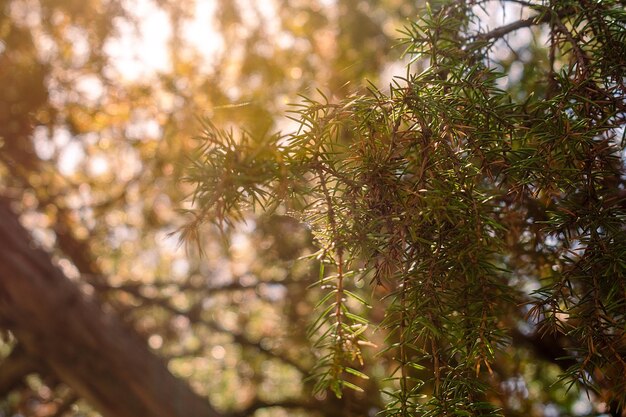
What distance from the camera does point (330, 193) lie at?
866 mm

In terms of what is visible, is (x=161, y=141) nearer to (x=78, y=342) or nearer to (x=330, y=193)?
(x=78, y=342)

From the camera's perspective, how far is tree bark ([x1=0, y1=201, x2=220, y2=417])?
94.8 inches

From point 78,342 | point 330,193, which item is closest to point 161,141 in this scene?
point 78,342

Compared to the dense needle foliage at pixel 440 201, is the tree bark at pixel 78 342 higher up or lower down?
higher up

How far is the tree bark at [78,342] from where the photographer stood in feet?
7.90

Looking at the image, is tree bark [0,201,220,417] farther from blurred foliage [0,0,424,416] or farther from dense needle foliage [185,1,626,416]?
dense needle foliage [185,1,626,416]

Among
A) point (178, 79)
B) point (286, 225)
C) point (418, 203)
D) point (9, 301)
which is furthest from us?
point (178, 79)

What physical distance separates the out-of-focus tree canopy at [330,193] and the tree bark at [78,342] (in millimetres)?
29

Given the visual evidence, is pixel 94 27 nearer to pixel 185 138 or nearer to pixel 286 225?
pixel 185 138

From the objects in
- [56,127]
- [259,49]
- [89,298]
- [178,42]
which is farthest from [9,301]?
[259,49]

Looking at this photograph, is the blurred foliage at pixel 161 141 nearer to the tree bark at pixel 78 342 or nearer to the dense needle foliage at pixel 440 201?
the tree bark at pixel 78 342

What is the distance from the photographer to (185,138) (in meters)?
2.91

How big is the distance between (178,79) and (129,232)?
3.42 feet

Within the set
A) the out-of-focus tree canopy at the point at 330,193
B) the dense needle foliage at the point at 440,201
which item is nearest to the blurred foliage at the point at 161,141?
the out-of-focus tree canopy at the point at 330,193
